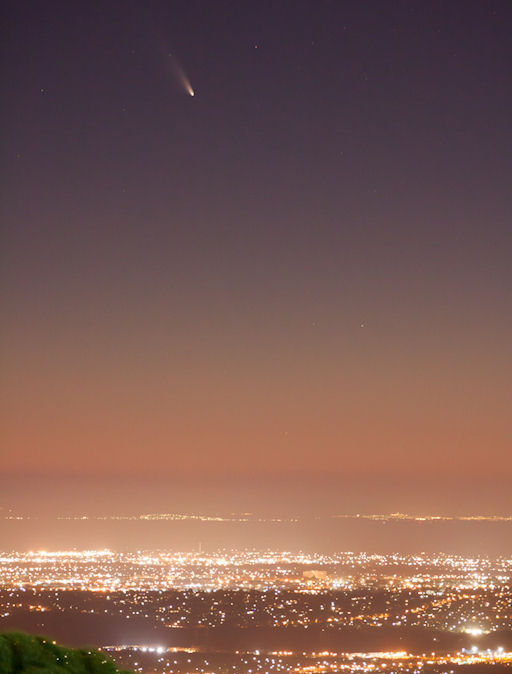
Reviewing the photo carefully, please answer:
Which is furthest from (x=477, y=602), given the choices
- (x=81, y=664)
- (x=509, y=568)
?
(x=81, y=664)

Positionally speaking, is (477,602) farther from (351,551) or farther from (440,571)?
(351,551)

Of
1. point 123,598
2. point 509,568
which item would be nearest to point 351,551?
point 509,568

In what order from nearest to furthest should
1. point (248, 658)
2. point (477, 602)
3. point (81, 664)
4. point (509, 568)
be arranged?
point (81, 664), point (248, 658), point (477, 602), point (509, 568)

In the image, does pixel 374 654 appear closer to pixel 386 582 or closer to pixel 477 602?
pixel 477 602

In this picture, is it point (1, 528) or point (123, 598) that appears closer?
point (123, 598)

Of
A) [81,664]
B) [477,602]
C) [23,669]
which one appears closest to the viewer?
[23,669]

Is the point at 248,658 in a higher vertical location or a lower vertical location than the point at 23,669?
lower
